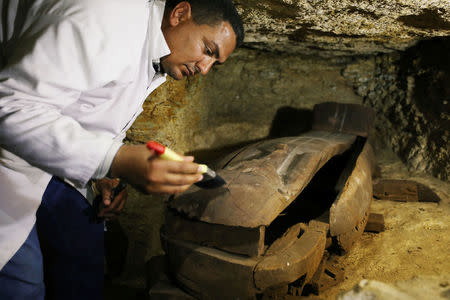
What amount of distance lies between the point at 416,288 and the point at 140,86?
149 cm

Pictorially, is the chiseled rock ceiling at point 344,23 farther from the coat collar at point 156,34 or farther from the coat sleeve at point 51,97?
the coat sleeve at point 51,97

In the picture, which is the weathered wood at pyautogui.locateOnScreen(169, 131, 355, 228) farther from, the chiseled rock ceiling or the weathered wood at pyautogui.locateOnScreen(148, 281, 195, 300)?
the chiseled rock ceiling

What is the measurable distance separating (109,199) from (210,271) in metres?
0.64

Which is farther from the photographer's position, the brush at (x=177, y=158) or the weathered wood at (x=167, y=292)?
the weathered wood at (x=167, y=292)

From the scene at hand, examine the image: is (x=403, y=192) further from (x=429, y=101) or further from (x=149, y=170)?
(x=149, y=170)

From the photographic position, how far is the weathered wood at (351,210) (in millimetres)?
1859

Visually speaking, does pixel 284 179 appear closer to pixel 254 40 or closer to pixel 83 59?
pixel 83 59

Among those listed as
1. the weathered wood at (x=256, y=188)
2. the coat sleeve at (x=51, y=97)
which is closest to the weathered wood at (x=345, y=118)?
the weathered wood at (x=256, y=188)

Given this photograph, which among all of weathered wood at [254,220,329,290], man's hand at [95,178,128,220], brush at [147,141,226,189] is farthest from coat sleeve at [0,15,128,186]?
weathered wood at [254,220,329,290]

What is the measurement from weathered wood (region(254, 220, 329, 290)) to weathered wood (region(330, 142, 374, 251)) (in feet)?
0.82

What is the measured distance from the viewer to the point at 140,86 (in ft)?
4.52

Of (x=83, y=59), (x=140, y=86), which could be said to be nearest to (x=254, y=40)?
(x=140, y=86)

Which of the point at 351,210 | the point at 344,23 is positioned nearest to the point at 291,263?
the point at 351,210

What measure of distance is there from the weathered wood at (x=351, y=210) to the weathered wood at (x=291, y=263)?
0.82ft
